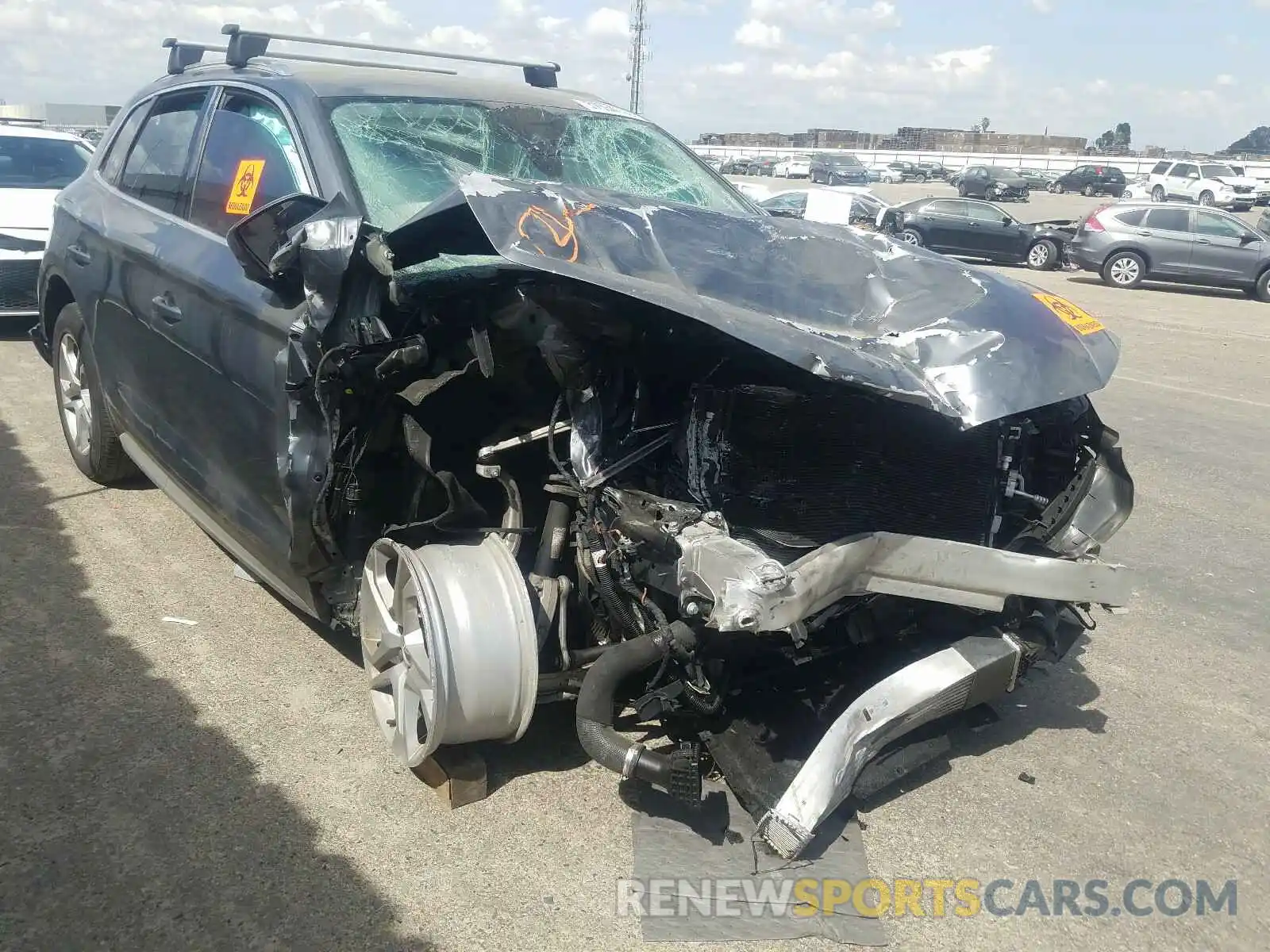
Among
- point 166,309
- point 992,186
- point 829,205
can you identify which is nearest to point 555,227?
point 166,309

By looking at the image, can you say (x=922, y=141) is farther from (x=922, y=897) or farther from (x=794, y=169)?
(x=922, y=897)

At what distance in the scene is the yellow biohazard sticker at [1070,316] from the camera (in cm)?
302

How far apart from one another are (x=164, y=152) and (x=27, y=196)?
5475mm

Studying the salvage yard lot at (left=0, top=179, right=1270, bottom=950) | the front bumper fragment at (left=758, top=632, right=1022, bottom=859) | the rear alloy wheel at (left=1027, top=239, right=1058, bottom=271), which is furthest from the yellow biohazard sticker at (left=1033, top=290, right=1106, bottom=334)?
the rear alloy wheel at (left=1027, top=239, right=1058, bottom=271)

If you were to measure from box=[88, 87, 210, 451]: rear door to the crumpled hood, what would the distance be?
5.33 feet

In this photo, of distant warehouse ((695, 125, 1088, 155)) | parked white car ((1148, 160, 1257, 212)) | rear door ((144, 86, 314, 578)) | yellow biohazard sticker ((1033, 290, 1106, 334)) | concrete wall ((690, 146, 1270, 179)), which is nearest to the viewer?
yellow biohazard sticker ((1033, 290, 1106, 334))

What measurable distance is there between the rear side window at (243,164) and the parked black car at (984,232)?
18.2 meters

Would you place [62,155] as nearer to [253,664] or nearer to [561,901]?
[253,664]

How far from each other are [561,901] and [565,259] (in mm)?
1569

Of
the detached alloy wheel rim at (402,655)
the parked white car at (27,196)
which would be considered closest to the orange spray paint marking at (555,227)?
the detached alloy wheel rim at (402,655)

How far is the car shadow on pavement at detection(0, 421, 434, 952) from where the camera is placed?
2.34m

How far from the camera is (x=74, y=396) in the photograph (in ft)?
16.8

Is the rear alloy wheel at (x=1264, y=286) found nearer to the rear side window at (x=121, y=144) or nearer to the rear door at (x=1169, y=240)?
the rear door at (x=1169, y=240)

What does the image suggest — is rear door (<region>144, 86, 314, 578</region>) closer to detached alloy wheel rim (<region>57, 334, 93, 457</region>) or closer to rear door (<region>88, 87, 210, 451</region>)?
rear door (<region>88, 87, 210, 451</region>)
